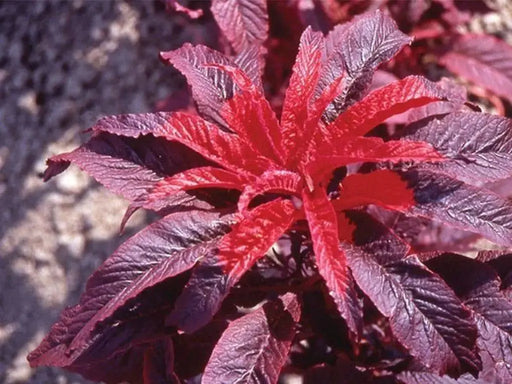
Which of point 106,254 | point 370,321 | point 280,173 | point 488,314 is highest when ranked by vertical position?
point 280,173

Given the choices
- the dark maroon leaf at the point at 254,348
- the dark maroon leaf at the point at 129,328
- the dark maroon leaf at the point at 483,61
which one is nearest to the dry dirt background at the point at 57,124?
the dark maroon leaf at the point at 483,61

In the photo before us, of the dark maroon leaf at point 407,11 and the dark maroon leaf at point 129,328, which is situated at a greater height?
the dark maroon leaf at point 407,11

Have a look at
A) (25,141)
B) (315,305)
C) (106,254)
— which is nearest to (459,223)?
(315,305)

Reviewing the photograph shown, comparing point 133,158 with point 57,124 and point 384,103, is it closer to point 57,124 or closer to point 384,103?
point 384,103

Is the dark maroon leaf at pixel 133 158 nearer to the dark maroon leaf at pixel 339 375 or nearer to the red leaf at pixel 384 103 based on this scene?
the red leaf at pixel 384 103

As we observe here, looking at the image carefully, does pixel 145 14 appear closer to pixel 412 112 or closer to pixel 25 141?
pixel 25 141

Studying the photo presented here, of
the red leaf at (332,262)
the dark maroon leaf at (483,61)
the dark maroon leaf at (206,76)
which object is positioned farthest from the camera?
the dark maroon leaf at (483,61)
